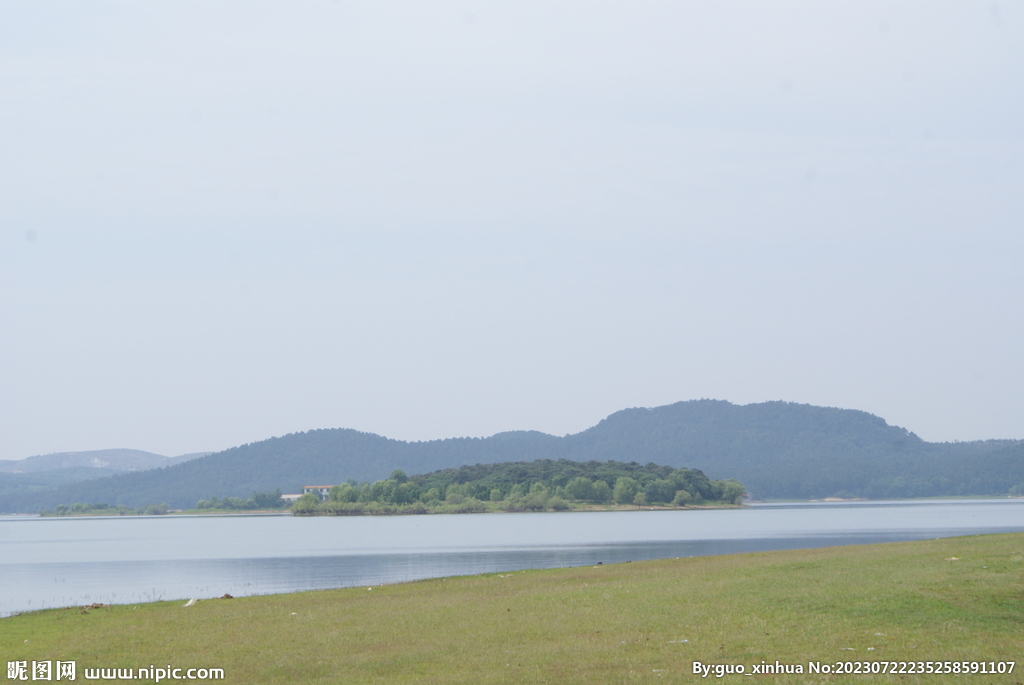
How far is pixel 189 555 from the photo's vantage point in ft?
272

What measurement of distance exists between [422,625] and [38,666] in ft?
29.0

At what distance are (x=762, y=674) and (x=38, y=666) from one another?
49.5 ft

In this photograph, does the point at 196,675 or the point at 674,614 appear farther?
the point at 674,614

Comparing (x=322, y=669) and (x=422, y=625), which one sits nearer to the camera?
(x=322, y=669)

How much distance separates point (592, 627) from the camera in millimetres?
23859

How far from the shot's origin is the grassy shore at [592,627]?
774 inches

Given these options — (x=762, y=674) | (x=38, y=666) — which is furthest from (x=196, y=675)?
(x=762, y=674)

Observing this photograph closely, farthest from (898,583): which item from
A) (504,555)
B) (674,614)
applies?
(504,555)

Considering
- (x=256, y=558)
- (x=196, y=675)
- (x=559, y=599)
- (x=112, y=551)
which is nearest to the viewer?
(x=196, y=675)

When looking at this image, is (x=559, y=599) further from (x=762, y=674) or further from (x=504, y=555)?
(x=504, y=555)

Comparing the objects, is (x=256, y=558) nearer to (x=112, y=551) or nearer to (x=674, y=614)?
(x=112, y=551)

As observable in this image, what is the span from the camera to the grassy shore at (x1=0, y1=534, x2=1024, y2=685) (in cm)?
1966

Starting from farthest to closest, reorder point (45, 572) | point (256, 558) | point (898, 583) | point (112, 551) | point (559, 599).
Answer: point (112, 551)
point (256, 558)
point (45, 572)
point (559, 599)
point (898, 583)

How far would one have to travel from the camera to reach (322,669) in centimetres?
2052
